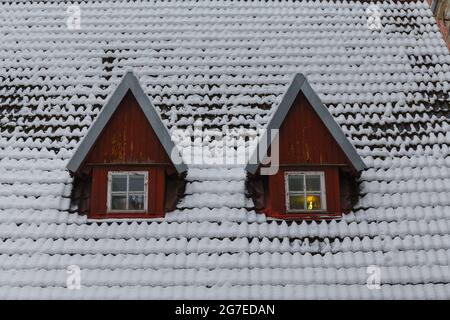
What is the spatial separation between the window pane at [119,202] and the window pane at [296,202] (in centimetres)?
204

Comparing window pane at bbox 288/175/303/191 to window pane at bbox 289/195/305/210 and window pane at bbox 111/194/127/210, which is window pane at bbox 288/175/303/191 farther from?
window pane at bbox 111/194/127/210

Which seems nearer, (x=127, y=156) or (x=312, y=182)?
(x=127, y=156)

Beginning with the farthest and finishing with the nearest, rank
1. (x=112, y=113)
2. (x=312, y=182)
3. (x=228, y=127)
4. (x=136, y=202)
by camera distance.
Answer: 1. (x=228, y=127)
2. (x=312, y=182)
3. (x=136, y=202)
4. (x=112, y=113)

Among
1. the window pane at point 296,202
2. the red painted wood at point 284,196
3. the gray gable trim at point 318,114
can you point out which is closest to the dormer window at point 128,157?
the gray gable trim at point 318,114

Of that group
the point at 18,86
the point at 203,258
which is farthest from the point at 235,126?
the point at 18,86

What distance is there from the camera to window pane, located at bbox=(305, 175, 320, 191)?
675cm

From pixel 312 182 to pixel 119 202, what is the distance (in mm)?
2410

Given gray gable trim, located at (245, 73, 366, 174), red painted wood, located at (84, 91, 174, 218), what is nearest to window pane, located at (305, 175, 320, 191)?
gray gable trim, located at (245, 73, 366, 174)

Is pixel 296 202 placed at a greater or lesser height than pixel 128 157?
lesser

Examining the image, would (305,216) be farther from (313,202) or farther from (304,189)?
(304,189)

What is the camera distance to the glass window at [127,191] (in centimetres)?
664

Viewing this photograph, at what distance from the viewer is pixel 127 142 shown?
6594mm

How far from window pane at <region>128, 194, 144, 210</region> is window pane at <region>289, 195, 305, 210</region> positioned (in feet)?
6.01

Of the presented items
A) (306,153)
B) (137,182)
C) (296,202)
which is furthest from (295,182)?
(137,182)
